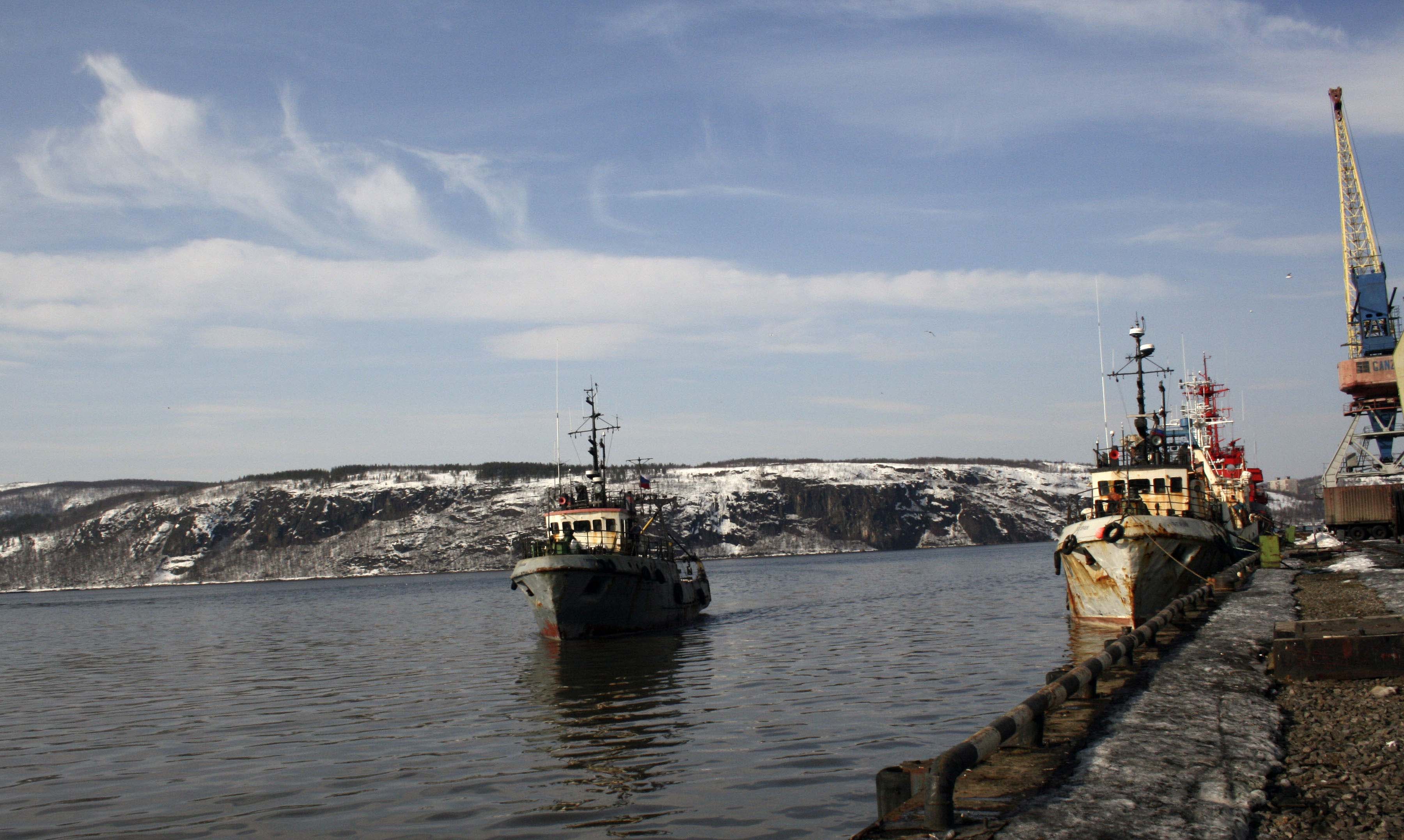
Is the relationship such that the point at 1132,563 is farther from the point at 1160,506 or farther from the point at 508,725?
the point at 508,725

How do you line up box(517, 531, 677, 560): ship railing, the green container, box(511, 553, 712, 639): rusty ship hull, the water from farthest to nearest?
1. the green container
2. box(517, 531, 677, 560): ship railing
3. box(511, 553, 712, 639): rusty ship hull
4. the water

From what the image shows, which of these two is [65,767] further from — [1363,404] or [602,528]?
[1363,404]

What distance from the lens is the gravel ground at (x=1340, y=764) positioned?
26.5ft

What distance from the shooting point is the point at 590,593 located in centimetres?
3709

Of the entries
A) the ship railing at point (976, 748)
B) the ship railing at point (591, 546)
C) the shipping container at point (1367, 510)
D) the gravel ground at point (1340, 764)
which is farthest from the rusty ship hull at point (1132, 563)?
the shipping container at point (1367, 510)

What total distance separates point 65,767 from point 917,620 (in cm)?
3054

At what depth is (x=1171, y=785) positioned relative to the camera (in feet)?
30.2

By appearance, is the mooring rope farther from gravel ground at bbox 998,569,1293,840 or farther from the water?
gravel ground at bbox 998,569,1293,840

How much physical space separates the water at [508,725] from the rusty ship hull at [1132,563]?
211 centimetres

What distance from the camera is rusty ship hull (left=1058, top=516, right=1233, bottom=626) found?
1183 inches

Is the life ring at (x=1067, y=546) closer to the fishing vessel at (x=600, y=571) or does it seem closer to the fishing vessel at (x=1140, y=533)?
the fishing vessel at (x=1140, y=533)

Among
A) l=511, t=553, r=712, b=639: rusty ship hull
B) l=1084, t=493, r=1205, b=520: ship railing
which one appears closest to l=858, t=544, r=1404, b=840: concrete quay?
l=1084, t=493, r=1205, b=520: ship railing

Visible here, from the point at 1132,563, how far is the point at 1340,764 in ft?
69.7

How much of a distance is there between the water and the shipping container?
2667 centimetres
